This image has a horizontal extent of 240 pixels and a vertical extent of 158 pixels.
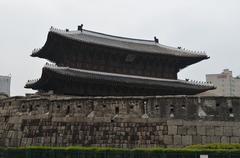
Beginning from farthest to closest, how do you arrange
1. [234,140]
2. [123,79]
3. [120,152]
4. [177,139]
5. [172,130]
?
[123,79]
[172,130]
[177,139]
[234,140]
[120,152]

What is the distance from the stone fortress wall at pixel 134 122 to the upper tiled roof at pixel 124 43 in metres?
5.40

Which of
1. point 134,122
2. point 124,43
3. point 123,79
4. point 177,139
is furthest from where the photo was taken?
point 124,43

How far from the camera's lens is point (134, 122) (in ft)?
62.6

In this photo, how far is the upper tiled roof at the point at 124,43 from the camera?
24381 mm

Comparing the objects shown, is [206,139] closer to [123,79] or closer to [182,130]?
[182,130]

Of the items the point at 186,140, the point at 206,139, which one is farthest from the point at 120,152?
the point at 206,139

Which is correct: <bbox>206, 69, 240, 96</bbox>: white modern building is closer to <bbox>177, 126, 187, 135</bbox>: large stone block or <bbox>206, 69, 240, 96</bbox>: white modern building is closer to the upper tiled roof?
the upper tiled roof

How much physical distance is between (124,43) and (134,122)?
9807mm

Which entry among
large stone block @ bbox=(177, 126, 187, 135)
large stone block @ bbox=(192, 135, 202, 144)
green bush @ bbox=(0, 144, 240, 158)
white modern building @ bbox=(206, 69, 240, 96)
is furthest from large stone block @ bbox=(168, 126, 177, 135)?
white modern building @ bbox=(206, 69, 240, 96)

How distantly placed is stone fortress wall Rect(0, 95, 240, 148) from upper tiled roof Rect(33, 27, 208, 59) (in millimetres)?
5404

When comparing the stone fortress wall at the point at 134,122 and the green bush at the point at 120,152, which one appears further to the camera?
the stone fortress wall at the point at 134,122

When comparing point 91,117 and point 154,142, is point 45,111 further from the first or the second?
→ point 154,142

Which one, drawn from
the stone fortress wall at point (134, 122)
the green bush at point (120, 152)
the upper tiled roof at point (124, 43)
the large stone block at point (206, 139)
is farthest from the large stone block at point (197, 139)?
the upper tiled roof at point (124, 43)

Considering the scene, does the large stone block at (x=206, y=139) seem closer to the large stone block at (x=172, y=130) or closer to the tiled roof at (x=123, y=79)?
the large stone block at (x=172, y=130)
